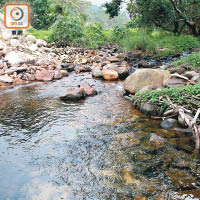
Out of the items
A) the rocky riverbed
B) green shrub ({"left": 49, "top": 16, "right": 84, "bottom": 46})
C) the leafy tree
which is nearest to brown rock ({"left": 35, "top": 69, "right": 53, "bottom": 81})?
the rocky riverbed

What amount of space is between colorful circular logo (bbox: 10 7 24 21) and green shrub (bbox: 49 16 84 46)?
2020 mm

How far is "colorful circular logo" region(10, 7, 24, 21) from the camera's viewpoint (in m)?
14.0

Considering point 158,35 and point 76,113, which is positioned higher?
point 158,35

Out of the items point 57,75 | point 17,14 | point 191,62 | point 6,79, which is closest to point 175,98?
Answer: point 191,62

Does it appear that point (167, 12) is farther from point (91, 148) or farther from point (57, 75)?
point (91, 148)

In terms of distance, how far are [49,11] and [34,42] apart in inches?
342

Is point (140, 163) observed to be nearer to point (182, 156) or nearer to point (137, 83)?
point (182, 156)

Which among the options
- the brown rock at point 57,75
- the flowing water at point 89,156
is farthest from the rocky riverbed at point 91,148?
the brown rock at point 57,75

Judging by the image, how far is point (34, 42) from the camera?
46.4 feet

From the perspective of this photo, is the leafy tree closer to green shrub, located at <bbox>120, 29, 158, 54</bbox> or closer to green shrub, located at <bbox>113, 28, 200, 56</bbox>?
green shrub, located at <bbox>113, 28, 200, 56</bbox>

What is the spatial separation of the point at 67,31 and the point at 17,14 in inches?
128

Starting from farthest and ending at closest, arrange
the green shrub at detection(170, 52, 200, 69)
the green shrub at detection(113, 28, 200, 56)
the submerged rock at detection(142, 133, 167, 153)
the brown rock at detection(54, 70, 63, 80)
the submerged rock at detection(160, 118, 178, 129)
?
the green shrub at detection(113, 28, 200, 56) < the brown rock at detection(54, 70, 63, 80) < the green shrub at detection(170, 52, 200, 69) < the submerged rock at detection(160, 118, 178, 129) < the submerged rock at detection(142, 133, 167, 153)

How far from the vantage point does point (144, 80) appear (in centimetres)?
614

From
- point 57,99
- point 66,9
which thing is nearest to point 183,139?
point 57,99
